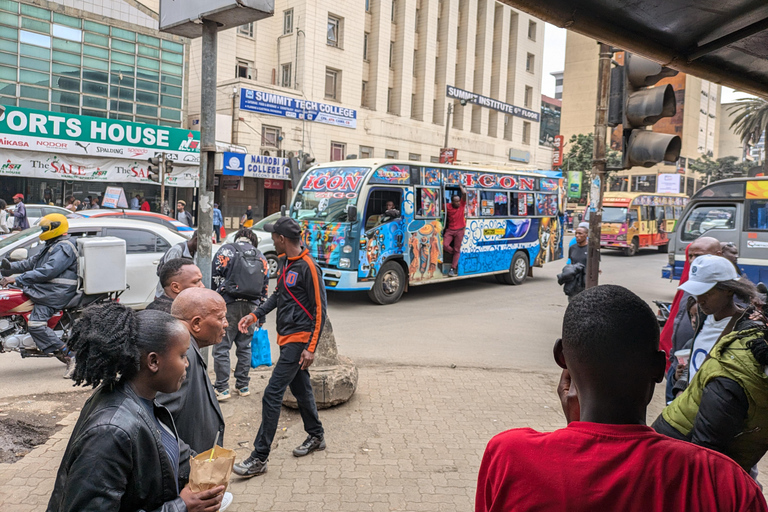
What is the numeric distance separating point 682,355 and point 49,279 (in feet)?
20.8

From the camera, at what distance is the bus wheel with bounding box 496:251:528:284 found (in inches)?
598

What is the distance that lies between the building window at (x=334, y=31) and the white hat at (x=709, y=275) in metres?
30.9

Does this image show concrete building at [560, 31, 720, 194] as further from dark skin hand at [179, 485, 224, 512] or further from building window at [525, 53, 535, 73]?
dark skin hand at [179, 485, 224, 512]

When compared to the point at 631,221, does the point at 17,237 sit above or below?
below

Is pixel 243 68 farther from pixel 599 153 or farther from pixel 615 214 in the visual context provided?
pixel 599 153

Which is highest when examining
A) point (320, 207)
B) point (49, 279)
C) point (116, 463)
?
point (320, 207)

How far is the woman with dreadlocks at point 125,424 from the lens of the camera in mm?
1722

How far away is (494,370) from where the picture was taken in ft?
24.8

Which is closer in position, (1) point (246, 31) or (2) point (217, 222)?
(2) point (217, 222)

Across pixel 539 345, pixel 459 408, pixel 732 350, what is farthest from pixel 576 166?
pixel 732 350

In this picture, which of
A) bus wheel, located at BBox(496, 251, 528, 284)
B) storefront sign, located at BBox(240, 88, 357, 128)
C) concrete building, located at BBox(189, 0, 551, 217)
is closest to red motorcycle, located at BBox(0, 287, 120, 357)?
bus wheel, located at BBox(496, 251, 528, 284)

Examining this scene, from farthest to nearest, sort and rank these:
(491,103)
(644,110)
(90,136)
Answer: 1. (491,103)
2. (90,136)
3. (644,110)

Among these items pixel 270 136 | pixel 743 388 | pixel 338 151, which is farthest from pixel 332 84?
pixel 743 388

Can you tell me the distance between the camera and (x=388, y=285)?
12.0 metres
